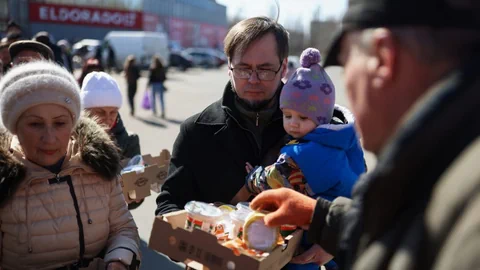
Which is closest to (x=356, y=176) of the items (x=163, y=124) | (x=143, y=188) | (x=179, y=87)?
(x=143, y=188)

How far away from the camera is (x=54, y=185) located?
229 cm

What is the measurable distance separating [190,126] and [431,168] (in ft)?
5.64

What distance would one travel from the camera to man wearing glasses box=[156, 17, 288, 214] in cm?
246

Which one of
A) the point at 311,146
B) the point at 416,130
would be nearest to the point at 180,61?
the point at 311,146

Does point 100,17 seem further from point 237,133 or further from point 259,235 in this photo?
point 259,235

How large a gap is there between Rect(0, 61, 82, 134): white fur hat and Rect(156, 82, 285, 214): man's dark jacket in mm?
602

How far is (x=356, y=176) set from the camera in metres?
2.35

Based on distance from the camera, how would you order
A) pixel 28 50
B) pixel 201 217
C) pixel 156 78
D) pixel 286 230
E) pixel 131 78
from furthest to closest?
pixel 156 78 < pixel 131 78 < pixel 28 50 < pixel 286 230 < pixel 201 217

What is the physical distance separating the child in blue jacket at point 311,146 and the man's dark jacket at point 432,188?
1.12 m

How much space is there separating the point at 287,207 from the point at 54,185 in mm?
1173

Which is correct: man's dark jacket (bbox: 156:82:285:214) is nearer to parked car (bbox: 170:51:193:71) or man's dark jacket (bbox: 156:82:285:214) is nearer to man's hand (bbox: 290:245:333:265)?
man's hand (bbox: 290:245:333:265)

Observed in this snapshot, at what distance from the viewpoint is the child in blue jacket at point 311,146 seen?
2.24 meters

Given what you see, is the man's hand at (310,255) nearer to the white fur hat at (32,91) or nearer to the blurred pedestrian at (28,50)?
the white fur hat at (32,91)

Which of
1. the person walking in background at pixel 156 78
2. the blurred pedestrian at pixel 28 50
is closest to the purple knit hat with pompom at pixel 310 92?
the blurred pedestrian at pixel 28 50
